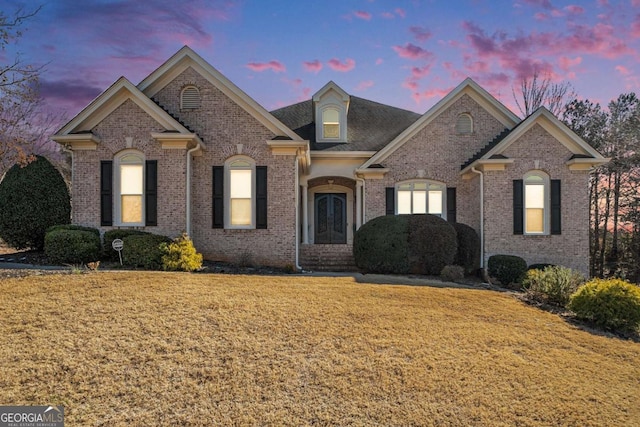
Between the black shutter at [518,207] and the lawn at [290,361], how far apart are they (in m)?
7.18

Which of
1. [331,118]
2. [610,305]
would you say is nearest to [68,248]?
[331,118]

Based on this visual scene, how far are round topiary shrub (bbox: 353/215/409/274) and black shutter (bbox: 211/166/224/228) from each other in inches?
197

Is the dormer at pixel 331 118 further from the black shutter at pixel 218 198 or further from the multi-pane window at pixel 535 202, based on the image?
the multi-pane window at pixel 535 202

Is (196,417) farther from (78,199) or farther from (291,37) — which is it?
(291,37)

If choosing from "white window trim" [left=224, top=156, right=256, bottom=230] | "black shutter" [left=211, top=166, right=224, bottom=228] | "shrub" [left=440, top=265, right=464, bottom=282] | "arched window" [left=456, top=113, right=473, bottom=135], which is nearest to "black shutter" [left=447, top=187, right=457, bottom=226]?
"arched window" [left=456, top=113, right=473, bottom=135]

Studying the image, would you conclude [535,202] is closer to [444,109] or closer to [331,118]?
[444,109]

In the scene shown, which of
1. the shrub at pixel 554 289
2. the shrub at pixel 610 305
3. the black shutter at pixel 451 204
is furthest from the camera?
the black shutter at pixel 451 204

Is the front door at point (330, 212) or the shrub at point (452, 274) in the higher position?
the front door at point (330, 212)

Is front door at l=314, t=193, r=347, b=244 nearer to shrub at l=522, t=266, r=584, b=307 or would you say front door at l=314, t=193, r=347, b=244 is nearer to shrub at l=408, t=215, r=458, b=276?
shrub at l=408, t=215, r=458, b=276

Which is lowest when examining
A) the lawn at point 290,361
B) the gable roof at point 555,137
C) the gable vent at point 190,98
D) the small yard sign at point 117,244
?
the lawn at point 290,361

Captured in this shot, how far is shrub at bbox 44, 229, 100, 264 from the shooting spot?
11.6 m

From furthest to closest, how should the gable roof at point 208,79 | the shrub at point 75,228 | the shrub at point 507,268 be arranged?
1. the gable roof at point 208,79
2. the shrub at point 507,268
3. the shrub at point 75,228

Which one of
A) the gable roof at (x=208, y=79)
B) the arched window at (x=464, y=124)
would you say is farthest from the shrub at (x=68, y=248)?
the arched window at (x=464, y=124)

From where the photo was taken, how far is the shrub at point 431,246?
509 inches
